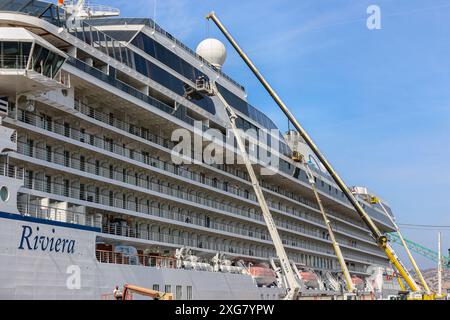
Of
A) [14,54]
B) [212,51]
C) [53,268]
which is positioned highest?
[212,51]

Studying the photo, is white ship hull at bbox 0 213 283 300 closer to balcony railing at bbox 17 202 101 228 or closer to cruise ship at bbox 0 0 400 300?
cruise ship at bbox 0 0 400 300

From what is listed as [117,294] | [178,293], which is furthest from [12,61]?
[178,293]

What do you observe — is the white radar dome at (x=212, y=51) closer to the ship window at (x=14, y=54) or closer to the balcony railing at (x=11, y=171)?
the balcony railing at (x=11, y=171)

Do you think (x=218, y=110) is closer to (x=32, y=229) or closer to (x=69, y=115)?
(x=69, y=115)

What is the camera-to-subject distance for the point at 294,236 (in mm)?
57031

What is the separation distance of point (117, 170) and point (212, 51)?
2215 centimetres

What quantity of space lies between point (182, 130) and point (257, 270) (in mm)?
11208

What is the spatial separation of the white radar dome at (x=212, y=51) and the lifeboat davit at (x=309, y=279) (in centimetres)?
1874

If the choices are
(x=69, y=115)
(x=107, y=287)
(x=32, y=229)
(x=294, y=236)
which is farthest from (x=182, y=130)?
(x=294, y=236)

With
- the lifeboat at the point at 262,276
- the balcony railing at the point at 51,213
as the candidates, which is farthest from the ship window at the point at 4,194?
the lifeboat at the point at 262,276

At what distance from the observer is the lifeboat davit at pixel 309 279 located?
53750 millimetres

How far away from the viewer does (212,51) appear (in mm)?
53281

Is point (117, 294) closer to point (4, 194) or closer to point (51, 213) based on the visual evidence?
point (51, 213)

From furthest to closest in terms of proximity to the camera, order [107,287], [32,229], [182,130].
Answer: [182,130] → [107,287] → [32,229]
